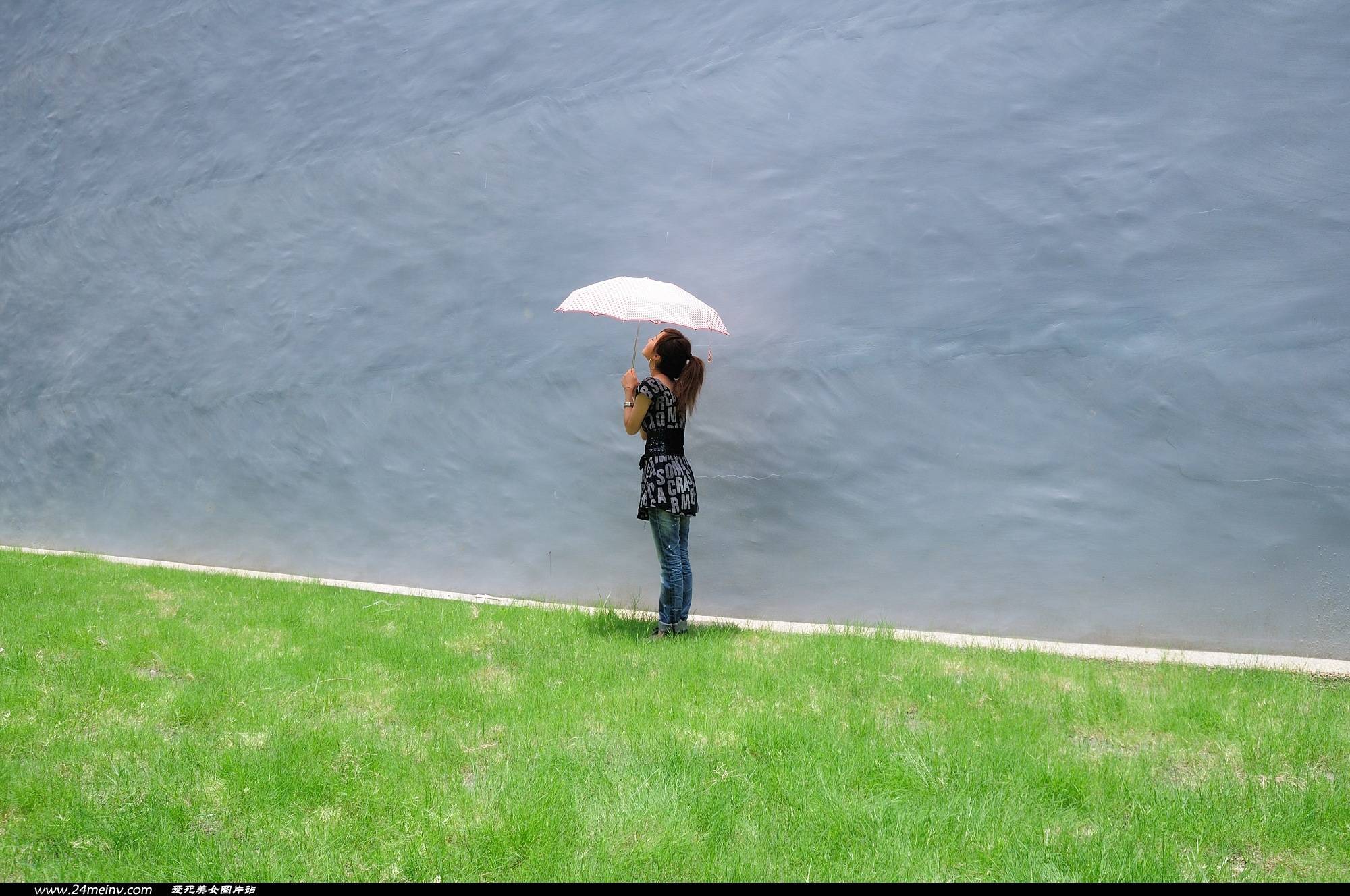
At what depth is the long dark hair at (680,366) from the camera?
6074mm

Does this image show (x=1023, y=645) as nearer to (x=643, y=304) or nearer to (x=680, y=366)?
(x=680, y=366)

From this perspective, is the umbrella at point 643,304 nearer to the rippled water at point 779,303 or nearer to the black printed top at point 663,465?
the black printed top at point 663,465

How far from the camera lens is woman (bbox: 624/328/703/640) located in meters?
5.94

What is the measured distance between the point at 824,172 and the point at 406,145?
12.4ft

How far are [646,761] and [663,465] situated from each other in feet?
7.92

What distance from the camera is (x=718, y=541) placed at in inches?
274

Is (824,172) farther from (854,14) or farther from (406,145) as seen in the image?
(406,145)

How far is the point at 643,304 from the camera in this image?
5.75m

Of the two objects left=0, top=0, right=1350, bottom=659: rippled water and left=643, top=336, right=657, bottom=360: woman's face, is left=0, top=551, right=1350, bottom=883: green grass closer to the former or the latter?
left=0, top=0, right=1350, bottom=659: rippled water

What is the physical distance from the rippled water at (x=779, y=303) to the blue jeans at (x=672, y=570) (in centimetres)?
87

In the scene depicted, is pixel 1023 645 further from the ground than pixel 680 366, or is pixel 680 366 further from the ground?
pixel 680 366

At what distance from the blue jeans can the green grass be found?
0.25 meters

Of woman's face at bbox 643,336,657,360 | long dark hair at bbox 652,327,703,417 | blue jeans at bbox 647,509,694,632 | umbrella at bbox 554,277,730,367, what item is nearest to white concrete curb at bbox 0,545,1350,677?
blue jeans at bbox 647,509,694,632

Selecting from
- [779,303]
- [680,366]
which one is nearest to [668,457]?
[680,366]
